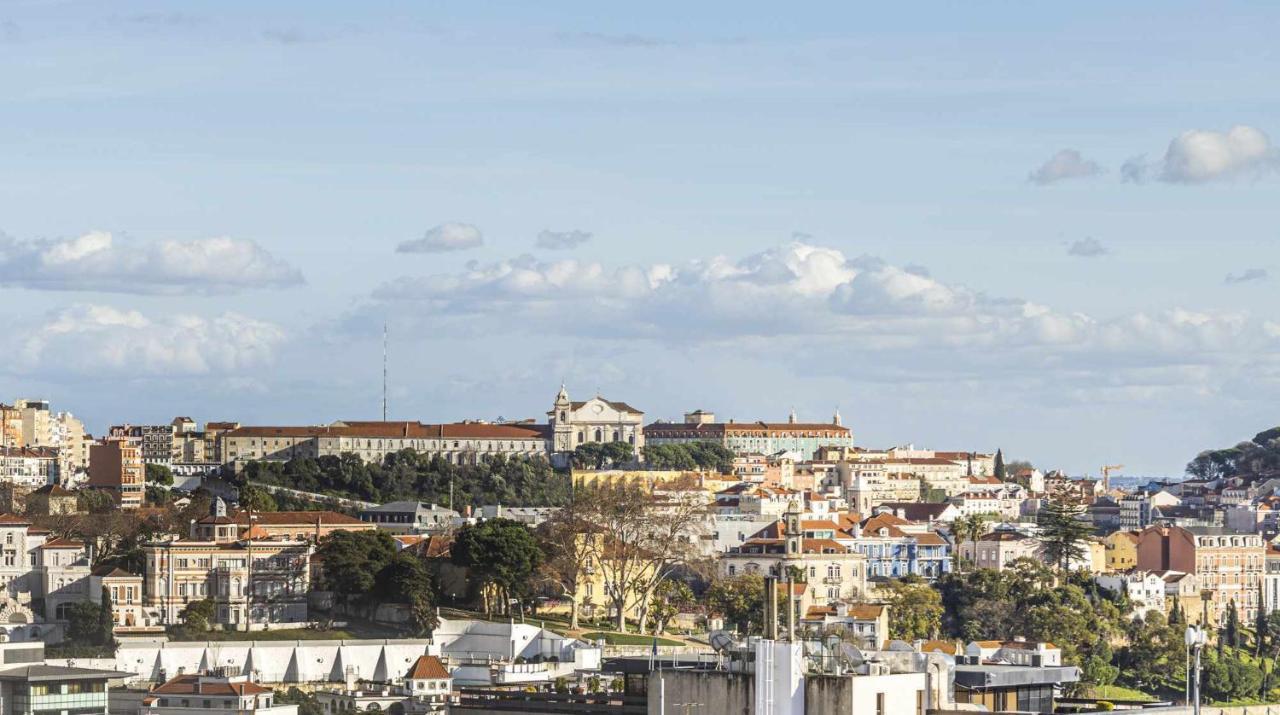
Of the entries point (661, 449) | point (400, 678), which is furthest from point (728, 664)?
point (661, 449)

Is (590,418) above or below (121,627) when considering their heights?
above

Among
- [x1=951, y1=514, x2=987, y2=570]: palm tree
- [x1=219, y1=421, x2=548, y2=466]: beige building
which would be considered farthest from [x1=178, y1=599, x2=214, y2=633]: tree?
[x1=219, y1=421, x2=548, y2=466]: beige building

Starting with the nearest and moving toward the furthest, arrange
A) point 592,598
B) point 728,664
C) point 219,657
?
point 728,664 < point 219,657 < point 592,598

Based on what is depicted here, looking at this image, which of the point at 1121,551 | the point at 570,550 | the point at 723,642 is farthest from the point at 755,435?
the point at 723,642

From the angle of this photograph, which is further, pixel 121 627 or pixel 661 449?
pixel 661 449

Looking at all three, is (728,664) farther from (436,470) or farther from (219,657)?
(436,470)

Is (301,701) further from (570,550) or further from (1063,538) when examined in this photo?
(1063,538)
